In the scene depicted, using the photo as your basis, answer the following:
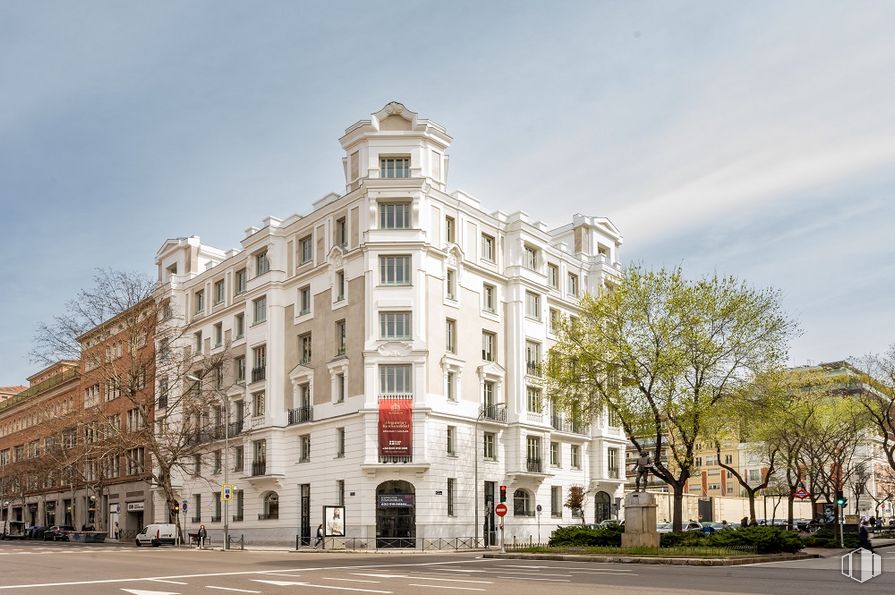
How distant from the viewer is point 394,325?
171 ft

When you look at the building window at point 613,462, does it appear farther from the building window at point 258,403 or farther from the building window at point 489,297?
the building window at point 258,403

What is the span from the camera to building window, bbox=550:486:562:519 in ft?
200

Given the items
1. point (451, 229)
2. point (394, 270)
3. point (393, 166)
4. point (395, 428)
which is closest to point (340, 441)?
point (395, 428)

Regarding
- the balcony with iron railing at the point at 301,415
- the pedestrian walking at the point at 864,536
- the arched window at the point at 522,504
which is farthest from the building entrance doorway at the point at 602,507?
the pedestrian walking at the point at 864,536

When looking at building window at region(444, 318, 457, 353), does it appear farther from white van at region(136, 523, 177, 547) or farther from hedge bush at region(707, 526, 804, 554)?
white van at region(136, 523, 177, 547)

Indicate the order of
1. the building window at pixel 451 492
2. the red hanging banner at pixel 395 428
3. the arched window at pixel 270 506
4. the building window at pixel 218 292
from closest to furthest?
1. the red hanging banner at pixel 395 428
2. the building window at pixel 451 492
3. the arched window at pixel 270 506
4. the building window at pixel 218 292

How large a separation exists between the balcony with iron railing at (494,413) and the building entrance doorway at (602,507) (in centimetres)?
1292

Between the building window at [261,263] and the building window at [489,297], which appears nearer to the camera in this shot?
the building window at [489,297]

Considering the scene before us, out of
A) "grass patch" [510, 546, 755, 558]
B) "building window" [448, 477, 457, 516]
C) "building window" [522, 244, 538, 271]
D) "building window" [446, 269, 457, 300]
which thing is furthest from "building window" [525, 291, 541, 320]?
"grass patch" [510, 546, 755, 558]

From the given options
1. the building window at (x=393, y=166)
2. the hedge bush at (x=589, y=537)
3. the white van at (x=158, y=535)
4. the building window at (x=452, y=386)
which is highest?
the building window at (x=393, y=166)

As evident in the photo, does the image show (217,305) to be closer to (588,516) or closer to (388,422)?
(388,422)

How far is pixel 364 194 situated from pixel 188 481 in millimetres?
28347

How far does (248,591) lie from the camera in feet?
65.6

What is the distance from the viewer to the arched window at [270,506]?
57972 millimetres
